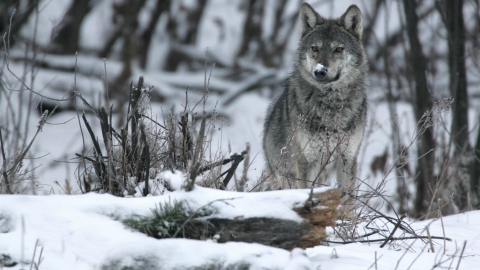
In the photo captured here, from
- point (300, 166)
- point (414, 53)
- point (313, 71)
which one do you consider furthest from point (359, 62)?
point (414, 53)

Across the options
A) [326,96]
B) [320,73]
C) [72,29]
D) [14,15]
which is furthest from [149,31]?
[320,73]

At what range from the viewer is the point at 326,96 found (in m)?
6.27

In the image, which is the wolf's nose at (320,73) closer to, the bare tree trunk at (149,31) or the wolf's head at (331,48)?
the wolf's head at (331,48)

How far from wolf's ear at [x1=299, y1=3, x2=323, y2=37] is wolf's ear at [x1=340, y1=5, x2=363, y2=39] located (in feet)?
0.88

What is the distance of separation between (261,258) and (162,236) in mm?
643

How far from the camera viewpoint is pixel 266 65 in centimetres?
1970

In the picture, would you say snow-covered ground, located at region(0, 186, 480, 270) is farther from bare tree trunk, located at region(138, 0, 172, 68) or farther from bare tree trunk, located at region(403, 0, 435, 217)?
bare tree trunk, located at region(138, 0, 172, 68)

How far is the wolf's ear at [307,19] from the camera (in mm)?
6504

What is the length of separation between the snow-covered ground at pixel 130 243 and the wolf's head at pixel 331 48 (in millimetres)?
2475

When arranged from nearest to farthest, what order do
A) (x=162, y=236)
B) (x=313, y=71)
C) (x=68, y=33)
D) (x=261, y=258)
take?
(x=261, y=258) → (x=162, y=236) → (x=313, y=71) → (x=68, y=33)

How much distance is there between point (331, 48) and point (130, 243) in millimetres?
3440

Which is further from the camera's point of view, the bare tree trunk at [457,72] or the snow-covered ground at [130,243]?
the bare tree trunk at [457,72]

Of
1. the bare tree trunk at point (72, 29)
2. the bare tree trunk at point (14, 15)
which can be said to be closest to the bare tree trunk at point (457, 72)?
the bare tree trunk at point (14, 15)

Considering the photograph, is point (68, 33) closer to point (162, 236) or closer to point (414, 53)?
point (414, 53)
